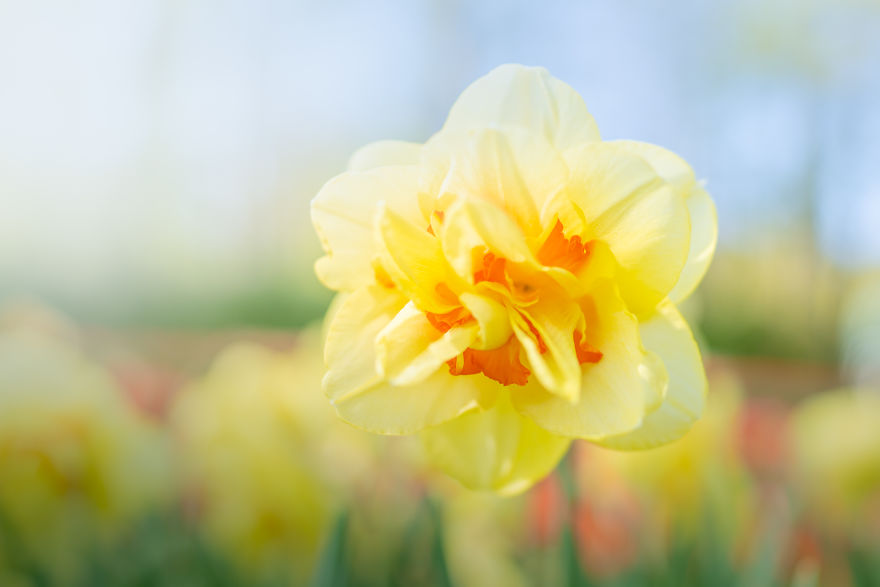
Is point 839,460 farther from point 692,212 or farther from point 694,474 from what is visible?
point 692,212

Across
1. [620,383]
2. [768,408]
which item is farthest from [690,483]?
[768,408]

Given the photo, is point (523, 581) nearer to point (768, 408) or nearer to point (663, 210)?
point (663, 210)

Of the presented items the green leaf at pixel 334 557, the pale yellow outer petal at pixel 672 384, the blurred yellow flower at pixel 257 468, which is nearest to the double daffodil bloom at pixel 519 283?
the pale yellow outer petal at pixel 672 384

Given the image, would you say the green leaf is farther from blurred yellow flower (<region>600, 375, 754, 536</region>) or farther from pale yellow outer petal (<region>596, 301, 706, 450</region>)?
blurred yellow flower (<region>600, 375, 754, 536</region>)

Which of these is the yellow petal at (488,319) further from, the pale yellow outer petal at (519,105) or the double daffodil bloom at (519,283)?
the pale yellow outer petal at (519,105)

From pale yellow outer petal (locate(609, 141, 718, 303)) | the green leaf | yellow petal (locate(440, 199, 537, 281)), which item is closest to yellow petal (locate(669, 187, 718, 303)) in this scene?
pale yellow outer petal (locate(609, 141, 718, 303))

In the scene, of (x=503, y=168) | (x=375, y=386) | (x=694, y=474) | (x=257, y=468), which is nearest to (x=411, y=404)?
(x=375, y=386)
